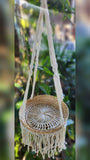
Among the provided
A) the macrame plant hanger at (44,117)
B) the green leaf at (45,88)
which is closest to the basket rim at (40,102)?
the macrame plant hanger at (44,117)

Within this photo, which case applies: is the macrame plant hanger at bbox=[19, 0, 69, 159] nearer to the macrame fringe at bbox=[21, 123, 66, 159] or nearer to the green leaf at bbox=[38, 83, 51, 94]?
the macrame fringe at bbox=[21, 123, 66, 159]

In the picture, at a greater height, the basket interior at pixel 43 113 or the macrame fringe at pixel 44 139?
the basket interior at pixel 43 113

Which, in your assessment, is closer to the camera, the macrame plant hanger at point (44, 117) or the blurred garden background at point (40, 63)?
the macrame plant hanger at point (44, 117)

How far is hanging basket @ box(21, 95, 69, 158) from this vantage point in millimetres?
513

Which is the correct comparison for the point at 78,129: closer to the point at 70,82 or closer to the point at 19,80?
the point at 70,82

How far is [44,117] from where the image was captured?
62 cm

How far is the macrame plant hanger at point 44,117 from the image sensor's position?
0.51 meters

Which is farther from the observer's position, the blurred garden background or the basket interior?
the blurred garden background

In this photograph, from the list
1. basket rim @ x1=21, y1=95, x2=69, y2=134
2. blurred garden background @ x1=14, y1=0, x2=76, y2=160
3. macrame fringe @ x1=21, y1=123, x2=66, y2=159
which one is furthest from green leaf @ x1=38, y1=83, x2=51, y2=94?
macrame fringe @ x1=21, y1=123, x2=66, y2=159

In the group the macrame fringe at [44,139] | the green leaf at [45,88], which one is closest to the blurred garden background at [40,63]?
the green leaf at [45,88]

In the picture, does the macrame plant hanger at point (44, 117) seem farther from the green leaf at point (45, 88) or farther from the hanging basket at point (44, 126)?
the green leaf at point (45, 88)

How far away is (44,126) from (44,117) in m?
0.06

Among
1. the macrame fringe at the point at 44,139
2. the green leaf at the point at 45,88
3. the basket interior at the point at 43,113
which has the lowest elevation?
the macrame fringe at the point at 44,139

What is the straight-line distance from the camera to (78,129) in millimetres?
431
